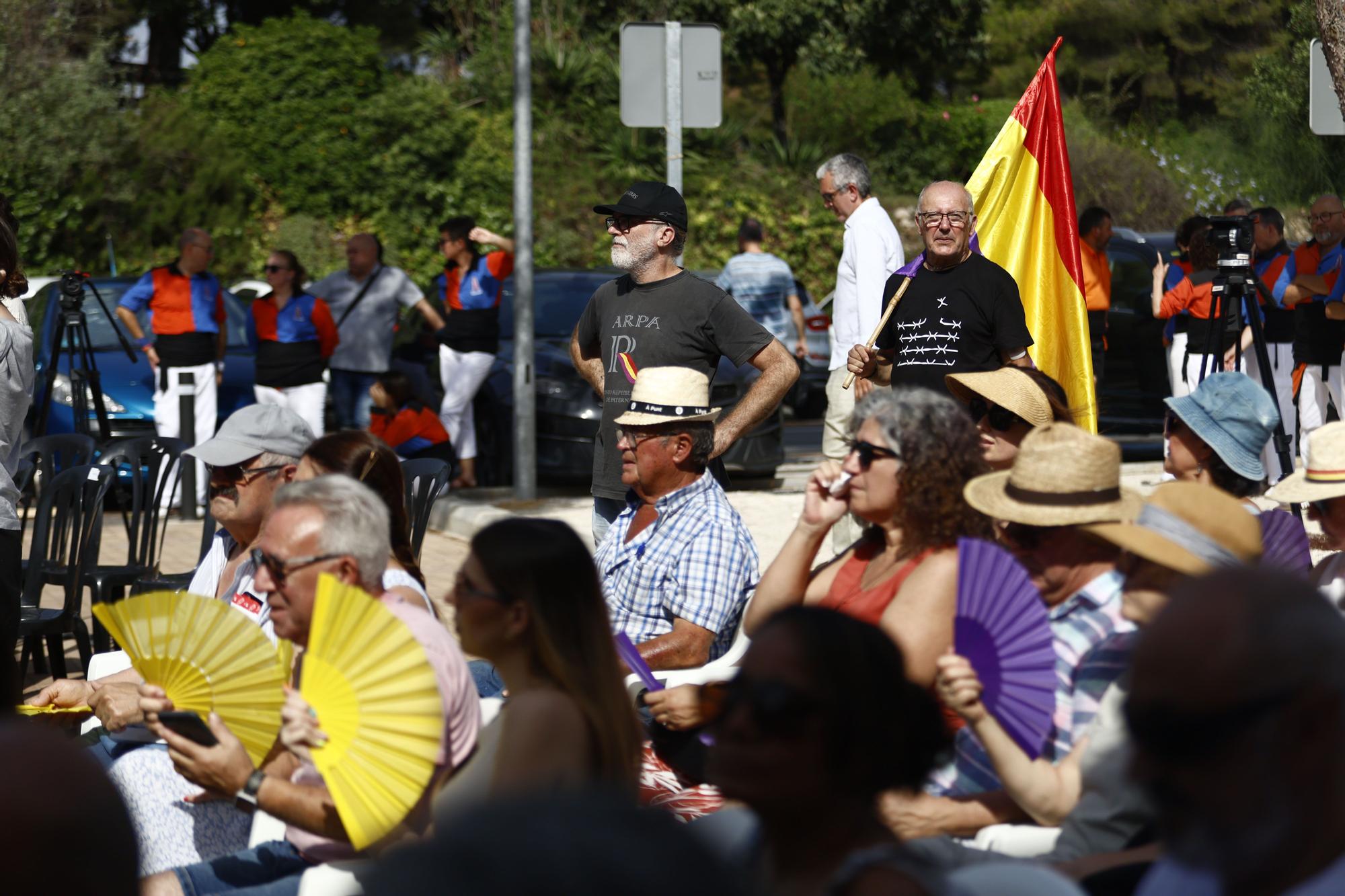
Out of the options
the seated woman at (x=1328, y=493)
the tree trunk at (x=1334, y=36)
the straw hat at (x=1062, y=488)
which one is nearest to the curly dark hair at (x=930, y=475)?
the straw hat at (x=1062, y=488)

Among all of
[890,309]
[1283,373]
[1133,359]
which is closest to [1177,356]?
[1283,373]

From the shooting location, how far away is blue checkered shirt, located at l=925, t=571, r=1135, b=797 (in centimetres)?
341

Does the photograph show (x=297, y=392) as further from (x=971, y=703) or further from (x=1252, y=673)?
(x=1252, y=673)

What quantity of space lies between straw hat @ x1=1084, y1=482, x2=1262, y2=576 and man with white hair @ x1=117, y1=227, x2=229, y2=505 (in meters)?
9.20

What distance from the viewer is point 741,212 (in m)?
23.9

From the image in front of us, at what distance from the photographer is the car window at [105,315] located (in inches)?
510

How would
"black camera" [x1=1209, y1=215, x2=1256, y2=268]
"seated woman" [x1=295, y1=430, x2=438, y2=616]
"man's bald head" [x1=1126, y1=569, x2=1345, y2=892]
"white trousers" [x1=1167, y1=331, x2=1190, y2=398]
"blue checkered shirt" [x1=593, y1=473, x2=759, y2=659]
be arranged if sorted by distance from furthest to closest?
"white trousers" [x1=1167, y1=331, x2=1190, y2=398] → "black camera" [x1=1209, y1=215, x2=1256, y2=268] → "blue checkered shirt" [x1=593, y1=473, x2=759, y2=659] → "seated woman" [x1=295, y1=430, x2=438, y2=616] → "man's bald head" [x1=1126, y1=569, x2=1345, y2=892]

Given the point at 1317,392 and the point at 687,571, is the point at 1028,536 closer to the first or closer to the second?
the point at 687,571

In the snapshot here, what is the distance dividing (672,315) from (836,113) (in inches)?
963

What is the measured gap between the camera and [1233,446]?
4.41 metres

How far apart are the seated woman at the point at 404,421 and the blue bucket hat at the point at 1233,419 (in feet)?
22.4

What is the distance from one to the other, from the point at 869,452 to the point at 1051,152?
4.18 m

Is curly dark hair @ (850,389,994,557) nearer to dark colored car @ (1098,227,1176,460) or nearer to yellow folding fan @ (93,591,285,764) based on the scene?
yellow folding fan @ (93,591,285,764)

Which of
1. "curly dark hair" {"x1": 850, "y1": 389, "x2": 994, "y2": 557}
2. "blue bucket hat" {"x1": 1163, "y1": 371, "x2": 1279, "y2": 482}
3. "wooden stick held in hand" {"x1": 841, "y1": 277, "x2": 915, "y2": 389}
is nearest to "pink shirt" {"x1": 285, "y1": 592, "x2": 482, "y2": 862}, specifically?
"curly dark hair" {"x1": 850, "y1": 389, "x2": 994, "y2": 557}
